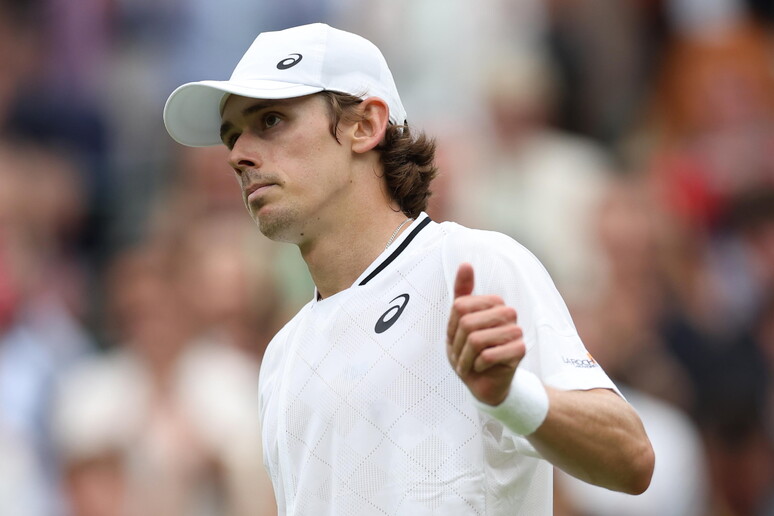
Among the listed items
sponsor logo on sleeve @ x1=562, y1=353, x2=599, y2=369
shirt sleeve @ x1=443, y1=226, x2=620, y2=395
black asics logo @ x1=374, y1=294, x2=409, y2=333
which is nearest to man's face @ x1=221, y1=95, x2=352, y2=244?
black asics logo @ x1=374, y1=294, x2=409, y2=333

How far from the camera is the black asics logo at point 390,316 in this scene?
394 centimetres

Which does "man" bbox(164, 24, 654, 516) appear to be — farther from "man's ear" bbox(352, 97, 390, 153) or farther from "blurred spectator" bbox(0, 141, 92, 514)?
A: "blurred spectator" bbox(0, 141, 92, 514)

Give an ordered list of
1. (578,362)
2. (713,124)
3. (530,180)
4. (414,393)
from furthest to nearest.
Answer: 1. (713,124)
2. (530,180)
3. (414,393)
4. (578,362)

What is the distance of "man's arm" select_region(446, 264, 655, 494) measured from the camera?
3.11 metres

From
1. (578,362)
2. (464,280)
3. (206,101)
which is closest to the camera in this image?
(464,280)

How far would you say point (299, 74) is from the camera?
4230 mm

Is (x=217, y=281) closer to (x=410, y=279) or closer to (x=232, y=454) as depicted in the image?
(x=232, y=454)

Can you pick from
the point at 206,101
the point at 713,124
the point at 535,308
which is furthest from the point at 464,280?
the point at 713,124

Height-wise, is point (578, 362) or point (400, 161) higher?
point (400, 161)

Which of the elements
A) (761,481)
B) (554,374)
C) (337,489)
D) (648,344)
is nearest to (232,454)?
(648,344)

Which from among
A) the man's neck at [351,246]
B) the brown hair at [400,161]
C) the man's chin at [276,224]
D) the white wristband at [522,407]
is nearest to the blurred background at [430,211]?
the brown hair at [400,161]

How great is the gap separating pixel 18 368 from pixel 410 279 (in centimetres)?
446

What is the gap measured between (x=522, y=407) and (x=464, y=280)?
1.07 feet

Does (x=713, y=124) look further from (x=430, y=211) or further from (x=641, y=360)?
(x=641, y=360)
